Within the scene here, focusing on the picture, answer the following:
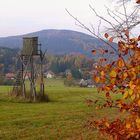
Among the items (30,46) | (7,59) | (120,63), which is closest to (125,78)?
(120,63)

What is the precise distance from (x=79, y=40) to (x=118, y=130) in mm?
1504

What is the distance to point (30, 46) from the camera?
40281mm

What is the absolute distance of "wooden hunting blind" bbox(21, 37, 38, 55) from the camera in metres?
40.2

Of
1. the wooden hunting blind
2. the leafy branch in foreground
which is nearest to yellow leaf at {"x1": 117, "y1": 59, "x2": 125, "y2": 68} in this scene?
the leafy branch in foreground

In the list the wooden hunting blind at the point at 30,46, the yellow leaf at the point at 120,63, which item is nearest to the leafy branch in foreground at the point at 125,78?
the yellow leaf at the point at 120,63

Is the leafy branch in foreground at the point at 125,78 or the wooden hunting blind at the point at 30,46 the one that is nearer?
the leafy branch in foreground at the point at 125,78

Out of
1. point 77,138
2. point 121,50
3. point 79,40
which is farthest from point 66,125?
point 121,50

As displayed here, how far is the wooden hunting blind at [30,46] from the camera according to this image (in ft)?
132

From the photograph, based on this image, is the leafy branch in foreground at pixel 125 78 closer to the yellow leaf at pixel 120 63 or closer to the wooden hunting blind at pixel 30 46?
the yellow leaf at pixel 120 63

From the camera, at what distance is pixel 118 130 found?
6.11 meters

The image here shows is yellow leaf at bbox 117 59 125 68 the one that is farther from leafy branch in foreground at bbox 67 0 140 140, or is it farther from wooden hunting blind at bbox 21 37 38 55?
wooden hunting blind at bbox 21 37 38 55

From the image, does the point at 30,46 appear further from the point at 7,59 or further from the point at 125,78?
the point at 7,59

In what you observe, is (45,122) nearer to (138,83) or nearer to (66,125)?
(66,125)

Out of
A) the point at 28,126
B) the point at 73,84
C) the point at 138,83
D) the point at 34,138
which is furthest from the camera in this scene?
the point at 73,84
